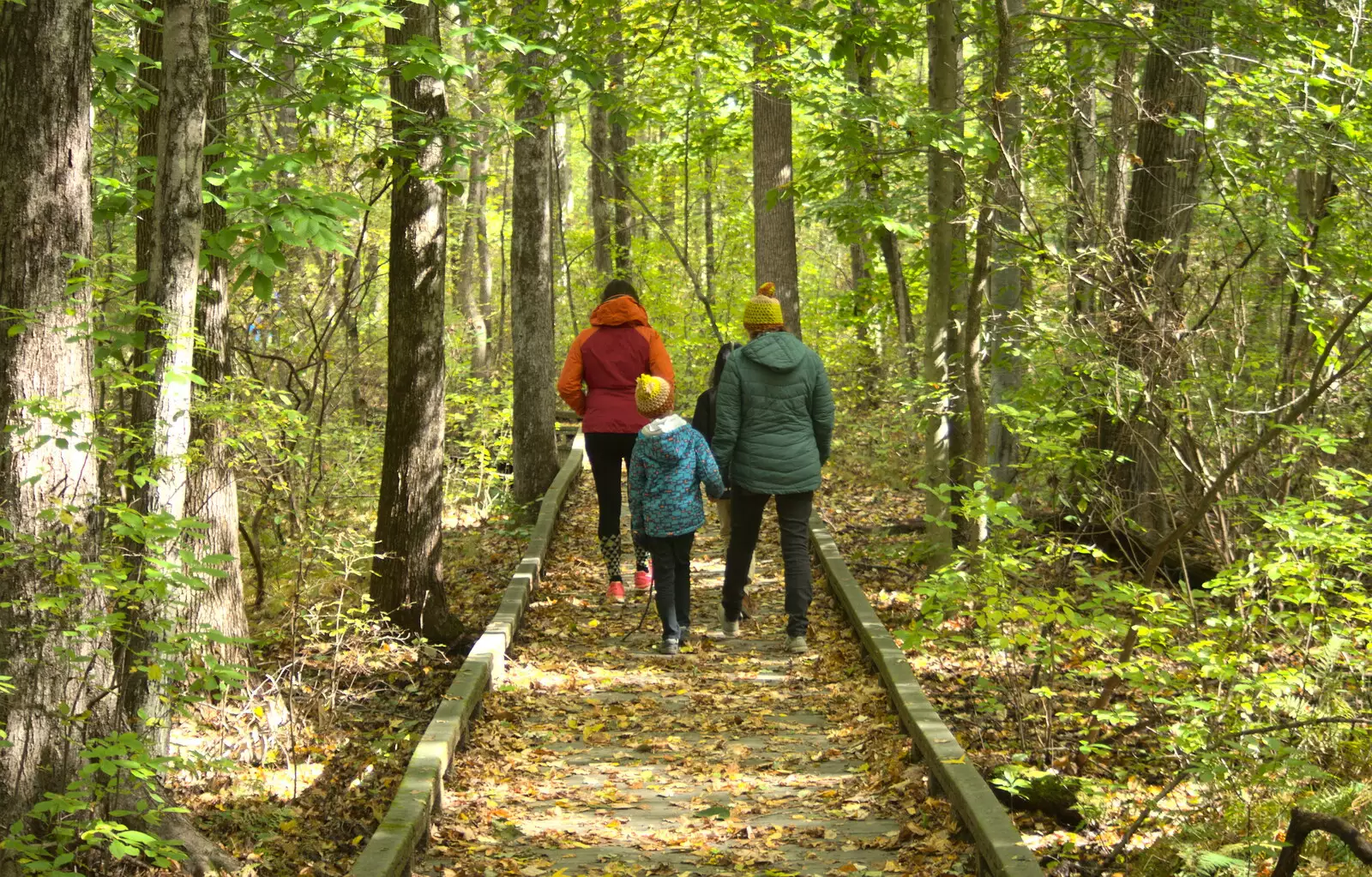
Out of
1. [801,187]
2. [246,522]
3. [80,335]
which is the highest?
[801,187]

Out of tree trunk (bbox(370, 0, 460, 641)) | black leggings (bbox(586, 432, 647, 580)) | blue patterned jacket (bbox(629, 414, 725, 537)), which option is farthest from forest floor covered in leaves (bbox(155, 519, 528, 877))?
blue patterned jacket (bbox(629, 414, 725, 537))

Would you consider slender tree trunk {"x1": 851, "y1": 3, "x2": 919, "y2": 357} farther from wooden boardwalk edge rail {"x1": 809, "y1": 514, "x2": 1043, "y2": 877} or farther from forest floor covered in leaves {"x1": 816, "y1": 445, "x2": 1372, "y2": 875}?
wooden boardwalk edge rail {"x1": 809, "y1": 514, "x2": 1043, "y2": 877}

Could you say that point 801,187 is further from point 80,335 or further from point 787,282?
point 80,335

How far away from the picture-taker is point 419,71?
6.72 meters

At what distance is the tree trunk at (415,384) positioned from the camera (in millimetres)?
8297

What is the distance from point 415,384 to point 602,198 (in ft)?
41.3

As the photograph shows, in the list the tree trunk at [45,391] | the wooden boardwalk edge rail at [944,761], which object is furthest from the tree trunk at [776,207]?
the tree trunk at [45,391]

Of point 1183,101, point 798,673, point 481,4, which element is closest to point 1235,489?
point 798,673

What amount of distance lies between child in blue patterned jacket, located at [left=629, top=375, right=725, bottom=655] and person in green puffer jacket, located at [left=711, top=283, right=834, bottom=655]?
251 mm

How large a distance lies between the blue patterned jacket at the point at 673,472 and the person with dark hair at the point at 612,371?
122 centimetres

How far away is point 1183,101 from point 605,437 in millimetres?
5988

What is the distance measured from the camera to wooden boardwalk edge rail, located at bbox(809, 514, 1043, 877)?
4.55 metres

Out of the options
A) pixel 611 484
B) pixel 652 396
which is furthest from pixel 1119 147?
pixel 611 484

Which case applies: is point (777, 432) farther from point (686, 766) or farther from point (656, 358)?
point (686, 766)
